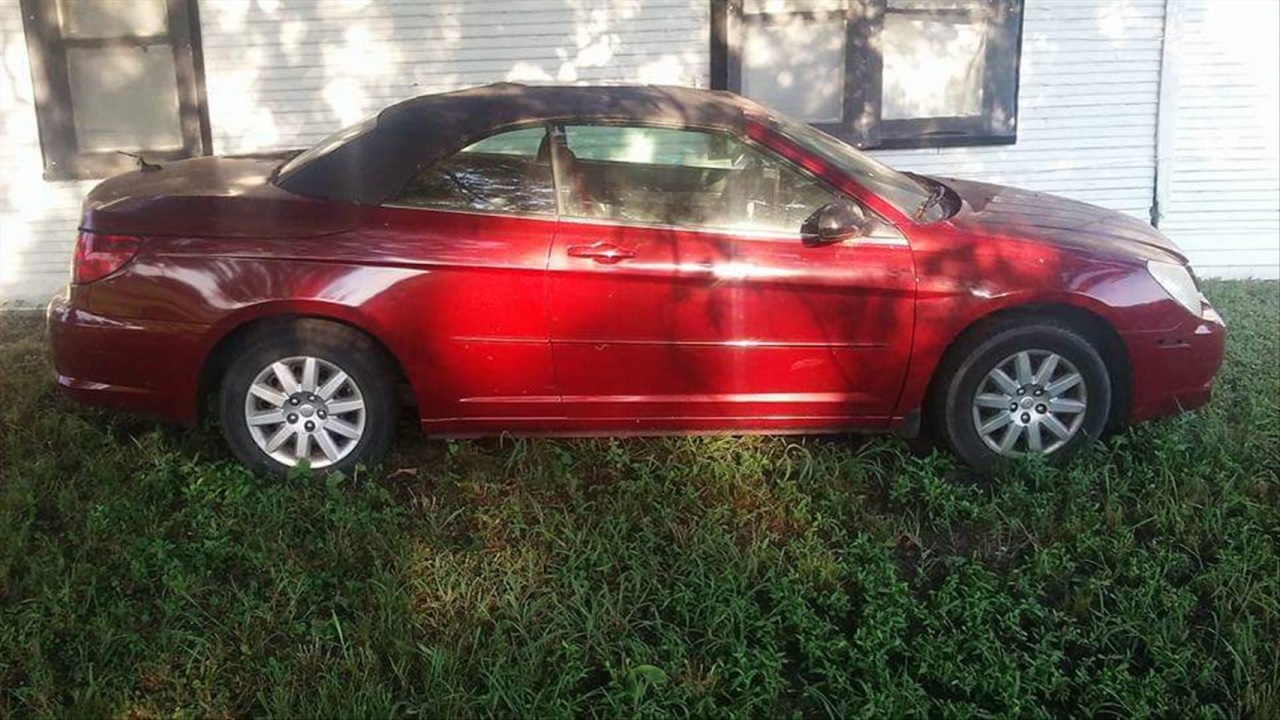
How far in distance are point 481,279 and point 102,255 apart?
4.97ft

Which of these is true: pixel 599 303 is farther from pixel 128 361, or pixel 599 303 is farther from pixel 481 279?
pixel 128 361

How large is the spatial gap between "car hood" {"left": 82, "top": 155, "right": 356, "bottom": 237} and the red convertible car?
16 millimetres

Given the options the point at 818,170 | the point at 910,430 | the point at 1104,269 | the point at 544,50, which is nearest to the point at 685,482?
the point at 910,430

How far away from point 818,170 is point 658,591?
1.81 metres

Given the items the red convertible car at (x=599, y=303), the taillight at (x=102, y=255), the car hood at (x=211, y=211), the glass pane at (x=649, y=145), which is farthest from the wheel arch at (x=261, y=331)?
the glass pane at (x=649, y=145)

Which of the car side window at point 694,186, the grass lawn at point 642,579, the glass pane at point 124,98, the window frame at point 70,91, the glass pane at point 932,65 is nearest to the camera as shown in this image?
A: the grass lawn at point 642,579

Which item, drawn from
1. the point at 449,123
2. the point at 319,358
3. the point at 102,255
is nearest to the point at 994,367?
the point at 449,123

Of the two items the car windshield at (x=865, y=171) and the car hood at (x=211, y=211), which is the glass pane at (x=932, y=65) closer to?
the car windshield at (x=865, y=171)

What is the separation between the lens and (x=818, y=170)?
4738mm

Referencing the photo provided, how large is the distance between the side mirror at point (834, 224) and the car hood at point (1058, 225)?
441mm

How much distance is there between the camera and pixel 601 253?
4633mm

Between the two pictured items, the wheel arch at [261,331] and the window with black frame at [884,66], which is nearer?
the wheel arch at [261,331]

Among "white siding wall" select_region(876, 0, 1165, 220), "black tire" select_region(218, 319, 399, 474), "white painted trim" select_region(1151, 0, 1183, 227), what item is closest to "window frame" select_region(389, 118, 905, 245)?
"black tire" select_region(218, 319, 399, 474)

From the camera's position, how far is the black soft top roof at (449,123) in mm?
4789
